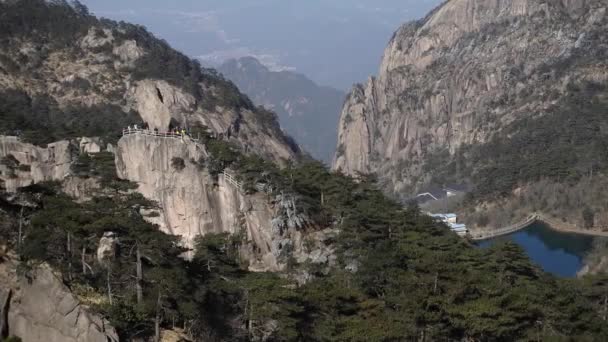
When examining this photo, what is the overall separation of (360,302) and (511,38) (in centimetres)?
12068

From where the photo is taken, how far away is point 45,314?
21359mm

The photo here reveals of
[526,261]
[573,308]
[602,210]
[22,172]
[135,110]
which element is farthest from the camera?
[135,110]

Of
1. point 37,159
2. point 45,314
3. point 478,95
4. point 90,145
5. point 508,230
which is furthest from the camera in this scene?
point 478,95

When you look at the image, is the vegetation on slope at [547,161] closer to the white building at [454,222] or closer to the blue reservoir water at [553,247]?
the blue reservoir water at [553,247]

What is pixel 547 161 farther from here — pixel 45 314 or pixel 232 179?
pixel 45 314

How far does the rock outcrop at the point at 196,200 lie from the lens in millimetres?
42031

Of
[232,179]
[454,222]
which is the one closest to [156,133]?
[232,179]

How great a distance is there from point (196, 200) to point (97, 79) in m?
49.7

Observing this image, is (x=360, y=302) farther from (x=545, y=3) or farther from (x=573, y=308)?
(x=545, y=3)

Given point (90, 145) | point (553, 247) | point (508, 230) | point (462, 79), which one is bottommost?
point (553, 247)

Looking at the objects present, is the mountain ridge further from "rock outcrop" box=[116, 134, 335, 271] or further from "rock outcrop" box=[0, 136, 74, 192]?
"rock outcrop" box=[0, 136, 74, 192]

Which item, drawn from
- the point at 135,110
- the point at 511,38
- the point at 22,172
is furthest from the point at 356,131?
the point at 22,172

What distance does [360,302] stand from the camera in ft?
89.8

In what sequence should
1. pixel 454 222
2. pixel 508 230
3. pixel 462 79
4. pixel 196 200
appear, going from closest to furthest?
1. pixel 196 200
2. pixel 508 230
3. pixel 454 222
4. pixel 462 79
